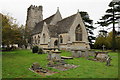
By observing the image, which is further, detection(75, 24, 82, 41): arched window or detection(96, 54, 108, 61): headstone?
detection(75, 24, 82, 41): arched window

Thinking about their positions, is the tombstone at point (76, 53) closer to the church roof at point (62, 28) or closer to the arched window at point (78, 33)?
the church roof at point (62, 28)

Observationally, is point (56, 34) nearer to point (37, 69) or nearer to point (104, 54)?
point (104, 54)

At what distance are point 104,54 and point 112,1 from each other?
20587 mm

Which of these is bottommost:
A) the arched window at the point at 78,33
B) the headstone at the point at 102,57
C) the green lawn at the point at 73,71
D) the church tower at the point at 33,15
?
the green lawn at the point at 73,71

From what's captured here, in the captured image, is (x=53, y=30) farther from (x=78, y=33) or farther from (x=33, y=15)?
(x=33, y=15)

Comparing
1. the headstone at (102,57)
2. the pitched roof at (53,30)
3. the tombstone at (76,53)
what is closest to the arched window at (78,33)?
the pitched roof at (53,30)

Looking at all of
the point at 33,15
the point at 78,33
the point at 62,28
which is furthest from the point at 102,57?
the point at 33,15

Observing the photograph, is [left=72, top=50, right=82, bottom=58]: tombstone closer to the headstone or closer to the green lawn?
the headstone

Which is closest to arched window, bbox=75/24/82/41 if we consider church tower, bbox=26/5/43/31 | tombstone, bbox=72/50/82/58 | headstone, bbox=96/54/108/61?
tombstone, bbox=72/50/82/58

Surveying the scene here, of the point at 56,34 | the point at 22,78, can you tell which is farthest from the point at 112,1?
the point at 22,78

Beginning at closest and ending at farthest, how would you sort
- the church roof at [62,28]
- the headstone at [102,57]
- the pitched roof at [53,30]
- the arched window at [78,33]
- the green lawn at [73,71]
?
1. the green lawn at [73,71]
2. the headstone at [102,57]
3. the church roof at [62,28]
4. the arched window at [78,33]
5. the pitched roof at [53,30]

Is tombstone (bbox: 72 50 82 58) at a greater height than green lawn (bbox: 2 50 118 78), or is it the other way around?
tombstone (bbox: 72 50 82 58)

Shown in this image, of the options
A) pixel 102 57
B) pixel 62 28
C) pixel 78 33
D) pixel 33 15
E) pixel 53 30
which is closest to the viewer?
pixel 102 57

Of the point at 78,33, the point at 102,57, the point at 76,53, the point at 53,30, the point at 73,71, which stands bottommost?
the point at 73,71
